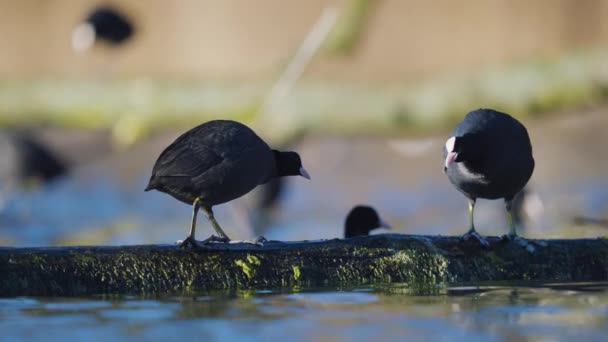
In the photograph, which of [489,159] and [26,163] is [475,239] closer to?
[489,159]

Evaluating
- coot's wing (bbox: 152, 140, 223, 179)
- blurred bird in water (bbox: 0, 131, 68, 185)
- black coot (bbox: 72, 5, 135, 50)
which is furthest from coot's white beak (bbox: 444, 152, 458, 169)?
black coot (bbox: 72, 5, 135, 50)

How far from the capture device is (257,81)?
14.9 m

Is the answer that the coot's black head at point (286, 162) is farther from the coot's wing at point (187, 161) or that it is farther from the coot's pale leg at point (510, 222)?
the coot's pale leg at point (510, 222)

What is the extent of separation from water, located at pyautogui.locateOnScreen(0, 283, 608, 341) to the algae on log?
19 cm

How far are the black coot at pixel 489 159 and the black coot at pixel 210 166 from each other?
1073 mm

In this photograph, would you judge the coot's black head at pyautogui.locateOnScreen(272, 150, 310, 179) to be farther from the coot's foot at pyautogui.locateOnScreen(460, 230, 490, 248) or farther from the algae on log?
the coot's foot at pyautogui.locateOnScreen(460, 230, 490, 248)

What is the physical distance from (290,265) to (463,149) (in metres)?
1.25

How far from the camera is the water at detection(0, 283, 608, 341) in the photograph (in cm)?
505

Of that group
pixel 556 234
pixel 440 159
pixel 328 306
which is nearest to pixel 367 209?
pixel 556 234

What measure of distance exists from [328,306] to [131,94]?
962 cm

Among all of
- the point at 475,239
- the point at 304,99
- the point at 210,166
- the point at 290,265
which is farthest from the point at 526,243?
the point at 304,99

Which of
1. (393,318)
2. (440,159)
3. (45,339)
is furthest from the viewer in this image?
(440,159)

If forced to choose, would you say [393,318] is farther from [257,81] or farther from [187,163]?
[257,81]

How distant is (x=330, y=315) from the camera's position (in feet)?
18.2
